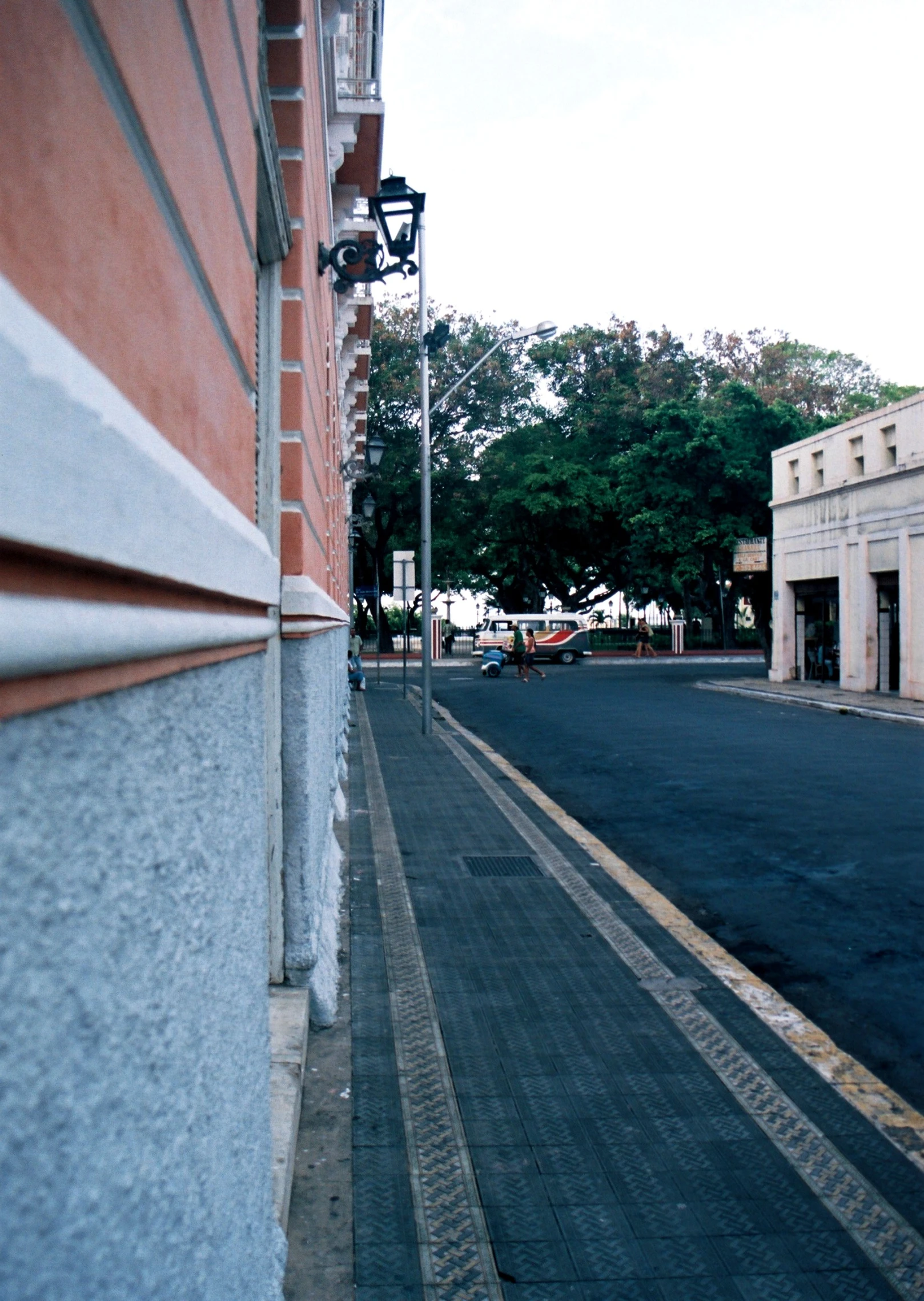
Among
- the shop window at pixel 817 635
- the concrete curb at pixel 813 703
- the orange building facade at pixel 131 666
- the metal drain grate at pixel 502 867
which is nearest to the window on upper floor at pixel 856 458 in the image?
the shop window at pixel 817 635

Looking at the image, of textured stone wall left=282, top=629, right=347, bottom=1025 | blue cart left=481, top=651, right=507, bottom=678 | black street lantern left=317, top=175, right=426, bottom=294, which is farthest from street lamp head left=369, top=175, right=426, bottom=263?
blue cart left=481, top=651, right=507, bottom=678

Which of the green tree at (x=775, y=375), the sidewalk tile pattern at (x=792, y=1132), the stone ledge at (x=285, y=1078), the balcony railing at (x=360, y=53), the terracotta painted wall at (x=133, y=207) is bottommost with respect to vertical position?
the sidewalk tile pattern at (x=792, y=1132)

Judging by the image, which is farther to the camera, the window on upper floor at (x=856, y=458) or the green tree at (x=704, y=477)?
the green tree at (x=704, y=477)

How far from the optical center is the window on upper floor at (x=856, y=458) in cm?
2534

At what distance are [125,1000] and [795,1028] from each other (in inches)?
156

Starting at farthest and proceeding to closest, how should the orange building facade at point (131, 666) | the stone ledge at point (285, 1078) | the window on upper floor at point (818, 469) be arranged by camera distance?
the window on upper floor at point (818, 469) → the stone ledge at point (285, 1078) → the orange building facade at point (131, 666)

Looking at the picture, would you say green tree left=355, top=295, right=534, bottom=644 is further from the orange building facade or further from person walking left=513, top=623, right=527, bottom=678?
the orange building facade

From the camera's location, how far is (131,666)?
1048 millimetres

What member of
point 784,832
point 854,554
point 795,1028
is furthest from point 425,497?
point 795,1028

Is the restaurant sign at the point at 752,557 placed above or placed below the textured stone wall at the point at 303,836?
above

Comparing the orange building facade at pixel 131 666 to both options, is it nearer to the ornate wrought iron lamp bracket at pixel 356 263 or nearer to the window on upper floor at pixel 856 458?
the ornate wrought iron lamp bracket at pixel 356 263

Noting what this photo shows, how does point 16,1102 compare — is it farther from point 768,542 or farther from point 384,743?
point 768,542

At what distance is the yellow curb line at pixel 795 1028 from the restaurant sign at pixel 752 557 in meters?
28.2

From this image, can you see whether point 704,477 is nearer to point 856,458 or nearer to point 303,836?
point 856,458
